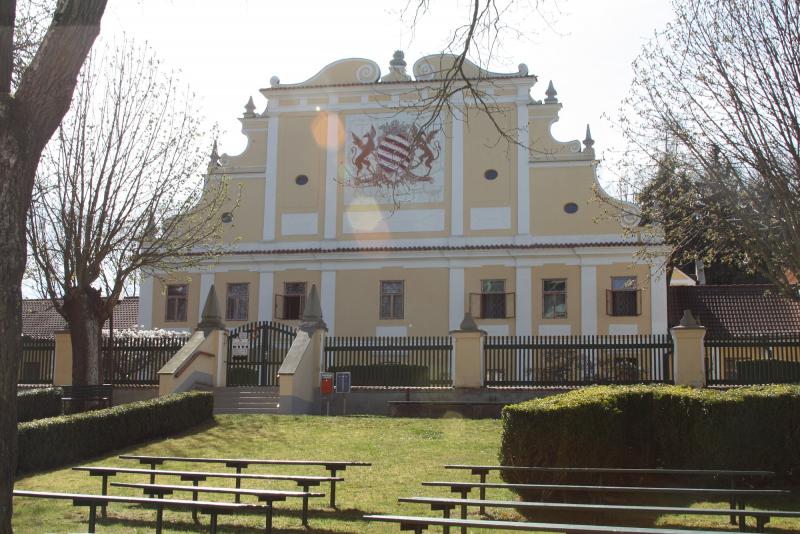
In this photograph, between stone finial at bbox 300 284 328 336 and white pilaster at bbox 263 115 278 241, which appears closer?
stone finial at bbox 300 284 328 336

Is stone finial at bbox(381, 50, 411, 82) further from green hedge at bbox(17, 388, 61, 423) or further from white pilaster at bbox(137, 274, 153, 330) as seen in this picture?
green hedge at bbox(17, 388, 61, 423)

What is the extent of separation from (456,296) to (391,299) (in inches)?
94.8

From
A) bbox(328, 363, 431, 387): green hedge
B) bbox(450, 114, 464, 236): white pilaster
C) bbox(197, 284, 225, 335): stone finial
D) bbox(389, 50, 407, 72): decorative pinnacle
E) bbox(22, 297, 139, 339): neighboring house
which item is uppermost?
bbox(389, 50, 407, 72): decorative pinnacle

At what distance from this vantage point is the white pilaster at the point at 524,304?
31234mm

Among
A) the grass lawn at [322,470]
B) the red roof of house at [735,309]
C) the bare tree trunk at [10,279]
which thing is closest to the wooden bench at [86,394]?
the grass lawn at [322,470]

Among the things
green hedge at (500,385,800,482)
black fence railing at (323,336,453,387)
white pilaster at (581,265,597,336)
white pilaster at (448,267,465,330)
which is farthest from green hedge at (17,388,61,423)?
white pilaster at (581,265,597,336)

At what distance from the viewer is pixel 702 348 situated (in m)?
20.7

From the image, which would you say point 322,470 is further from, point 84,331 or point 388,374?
point 388,374

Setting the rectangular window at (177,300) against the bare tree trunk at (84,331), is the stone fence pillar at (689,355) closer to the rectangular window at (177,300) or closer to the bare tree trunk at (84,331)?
the bare tree trunk at (84,331)

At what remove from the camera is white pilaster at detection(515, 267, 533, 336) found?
102 ft

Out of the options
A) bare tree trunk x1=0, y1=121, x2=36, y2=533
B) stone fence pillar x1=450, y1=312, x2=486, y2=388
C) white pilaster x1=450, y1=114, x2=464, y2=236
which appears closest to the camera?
bare tree trunk x1=0, y1=121, x2=36, y2=533

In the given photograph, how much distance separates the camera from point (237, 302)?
33.4m

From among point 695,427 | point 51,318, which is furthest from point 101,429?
point 51,318

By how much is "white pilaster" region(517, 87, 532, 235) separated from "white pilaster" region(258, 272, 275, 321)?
9206 mm
